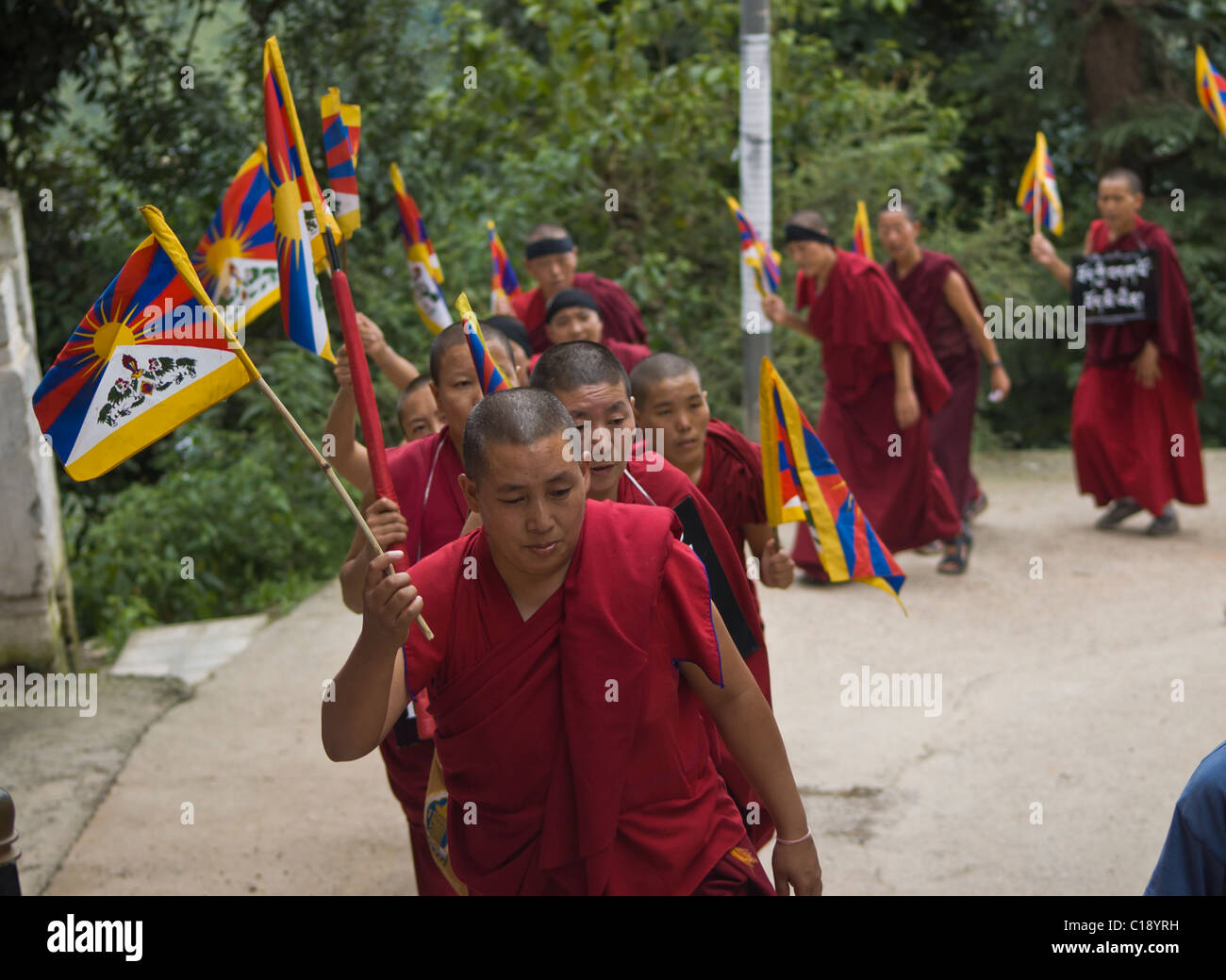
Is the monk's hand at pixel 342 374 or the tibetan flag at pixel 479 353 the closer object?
the tibetan flag at pixel 479 353

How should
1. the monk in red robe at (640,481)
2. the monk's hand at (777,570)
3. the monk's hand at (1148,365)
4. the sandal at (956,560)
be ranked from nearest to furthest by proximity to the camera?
the monk in red robe at (640,481), the monk's hand at (777,570), the sandal at (956,560), the monk's hand at (1148,365)

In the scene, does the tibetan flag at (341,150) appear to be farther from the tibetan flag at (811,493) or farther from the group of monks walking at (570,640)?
the tibetan flag at (811,493)

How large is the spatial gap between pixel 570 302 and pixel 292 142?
88.4 inches

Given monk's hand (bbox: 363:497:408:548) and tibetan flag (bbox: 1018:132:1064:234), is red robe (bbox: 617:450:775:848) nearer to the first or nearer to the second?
monk's hand (bbox: 363:497:408:548)

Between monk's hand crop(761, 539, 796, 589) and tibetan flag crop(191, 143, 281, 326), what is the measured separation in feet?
5.32

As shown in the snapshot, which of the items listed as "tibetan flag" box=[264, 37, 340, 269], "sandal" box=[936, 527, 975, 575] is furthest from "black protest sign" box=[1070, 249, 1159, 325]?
"tibetan flag" box=[264, 37, 340, 269]

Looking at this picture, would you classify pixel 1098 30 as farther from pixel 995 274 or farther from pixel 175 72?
pixel 175 72

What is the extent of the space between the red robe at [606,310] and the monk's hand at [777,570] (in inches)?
112

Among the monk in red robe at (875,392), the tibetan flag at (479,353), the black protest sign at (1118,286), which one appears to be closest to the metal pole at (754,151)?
the monk in red robe at (875,392)

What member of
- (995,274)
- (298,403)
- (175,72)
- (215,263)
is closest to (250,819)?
(215,263)

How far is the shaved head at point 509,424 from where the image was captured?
8.32 ft

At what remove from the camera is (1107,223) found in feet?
26.8

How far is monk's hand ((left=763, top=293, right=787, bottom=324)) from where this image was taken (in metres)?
7.13

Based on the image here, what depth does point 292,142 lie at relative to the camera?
3.23 meters
